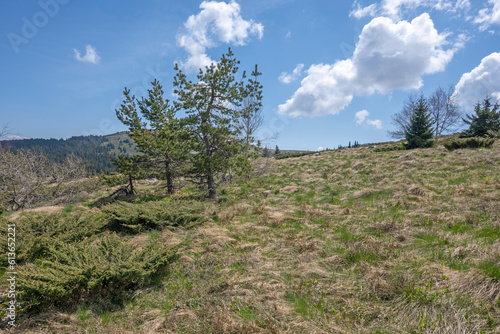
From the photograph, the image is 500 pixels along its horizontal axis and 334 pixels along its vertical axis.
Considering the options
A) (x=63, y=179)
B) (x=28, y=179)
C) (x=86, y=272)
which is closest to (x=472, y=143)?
(x=86, y=272)

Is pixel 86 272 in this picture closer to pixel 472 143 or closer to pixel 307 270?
pixel 307 270

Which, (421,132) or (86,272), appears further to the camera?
(421,132)

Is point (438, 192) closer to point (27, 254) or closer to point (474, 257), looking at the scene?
point (474, 257)

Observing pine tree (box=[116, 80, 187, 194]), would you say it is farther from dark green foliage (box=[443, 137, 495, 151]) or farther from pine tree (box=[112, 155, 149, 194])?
dark green foliage (box=[443, 137, 495, 151])

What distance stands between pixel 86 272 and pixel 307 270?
4553 mm

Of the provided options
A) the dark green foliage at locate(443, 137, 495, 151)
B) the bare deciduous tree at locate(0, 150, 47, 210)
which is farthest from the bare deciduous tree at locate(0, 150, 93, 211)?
the dark green foliage at locate(443, 137, 495, 151)

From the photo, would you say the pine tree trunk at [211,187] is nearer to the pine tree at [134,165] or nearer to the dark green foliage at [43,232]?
the pine tree at [134,165]

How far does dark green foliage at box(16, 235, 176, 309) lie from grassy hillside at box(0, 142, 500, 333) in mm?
112

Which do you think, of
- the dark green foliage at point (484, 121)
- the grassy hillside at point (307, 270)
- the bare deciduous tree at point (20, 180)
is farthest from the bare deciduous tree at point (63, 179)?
the dark green foliage at point (484, 121)

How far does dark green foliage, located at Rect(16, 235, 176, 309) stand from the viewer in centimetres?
375

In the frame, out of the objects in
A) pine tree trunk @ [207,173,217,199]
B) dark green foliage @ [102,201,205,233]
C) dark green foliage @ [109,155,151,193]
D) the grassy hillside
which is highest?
dark green foliage @ [109,155,151,193]

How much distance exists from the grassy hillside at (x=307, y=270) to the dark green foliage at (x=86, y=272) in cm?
11

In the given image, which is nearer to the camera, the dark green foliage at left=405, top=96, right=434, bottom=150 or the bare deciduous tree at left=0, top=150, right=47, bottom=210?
the bare deciduous tree at left=0, top=150, right=47, bottom=210

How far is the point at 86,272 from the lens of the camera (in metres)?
4.10
